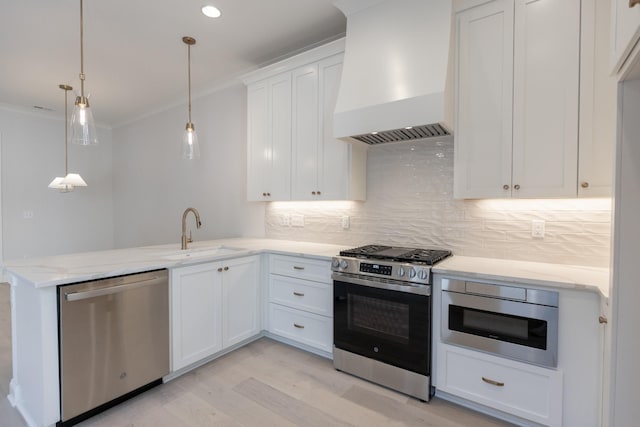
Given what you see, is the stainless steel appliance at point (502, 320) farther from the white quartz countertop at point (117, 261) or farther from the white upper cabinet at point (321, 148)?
the white upper cabinet at point (321, 148)

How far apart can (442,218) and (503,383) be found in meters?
1.21

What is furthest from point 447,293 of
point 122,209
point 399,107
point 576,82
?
point 122,209

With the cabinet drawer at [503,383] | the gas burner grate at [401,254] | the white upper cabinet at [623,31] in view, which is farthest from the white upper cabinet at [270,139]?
the white upper cabinet at [623,31]

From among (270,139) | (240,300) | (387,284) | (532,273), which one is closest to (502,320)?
(532,273)

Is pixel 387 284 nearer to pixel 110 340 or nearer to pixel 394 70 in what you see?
pixel 394 70

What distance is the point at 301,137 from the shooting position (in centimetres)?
297

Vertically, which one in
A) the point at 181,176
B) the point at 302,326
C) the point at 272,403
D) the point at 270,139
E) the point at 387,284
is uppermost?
the point at 270,139

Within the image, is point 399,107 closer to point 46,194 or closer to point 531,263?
point 531,263

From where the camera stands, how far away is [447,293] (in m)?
1.99

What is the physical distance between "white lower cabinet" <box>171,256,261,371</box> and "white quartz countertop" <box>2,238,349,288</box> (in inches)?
4.3

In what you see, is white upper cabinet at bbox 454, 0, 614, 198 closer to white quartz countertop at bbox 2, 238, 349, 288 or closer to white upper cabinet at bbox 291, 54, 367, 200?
white upper cabinet at bbox 291, 54, 367, 200

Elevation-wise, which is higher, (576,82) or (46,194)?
(576,82)

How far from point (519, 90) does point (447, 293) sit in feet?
4.49

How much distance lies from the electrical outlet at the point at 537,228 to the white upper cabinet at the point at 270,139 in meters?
2.03
